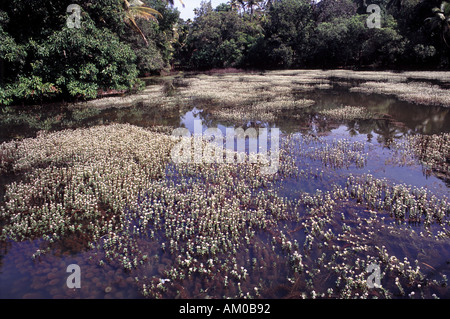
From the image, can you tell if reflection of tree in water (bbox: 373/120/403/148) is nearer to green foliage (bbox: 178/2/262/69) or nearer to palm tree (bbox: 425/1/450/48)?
palm tree (bbox: 425/1/450/48)

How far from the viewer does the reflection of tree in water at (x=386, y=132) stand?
1221 cm

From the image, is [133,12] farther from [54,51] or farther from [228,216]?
[228,216]

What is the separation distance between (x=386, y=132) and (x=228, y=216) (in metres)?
10.4

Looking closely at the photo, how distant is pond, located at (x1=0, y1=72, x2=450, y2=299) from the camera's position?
5.09 metres

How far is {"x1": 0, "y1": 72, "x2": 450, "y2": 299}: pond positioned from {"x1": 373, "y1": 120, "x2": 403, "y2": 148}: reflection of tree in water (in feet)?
0.48

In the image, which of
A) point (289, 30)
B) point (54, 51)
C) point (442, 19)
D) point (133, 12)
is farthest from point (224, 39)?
point (54, 51)

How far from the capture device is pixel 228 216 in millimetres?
6918

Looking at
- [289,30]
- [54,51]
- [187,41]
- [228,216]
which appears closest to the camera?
[228,216]

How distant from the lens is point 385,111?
17250 mm

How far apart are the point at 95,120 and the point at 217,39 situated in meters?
43.4

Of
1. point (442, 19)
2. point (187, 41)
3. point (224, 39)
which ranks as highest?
Answer: point (187, 41)

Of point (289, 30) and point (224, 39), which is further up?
point (224, 39)

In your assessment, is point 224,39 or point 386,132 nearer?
point 386,132
